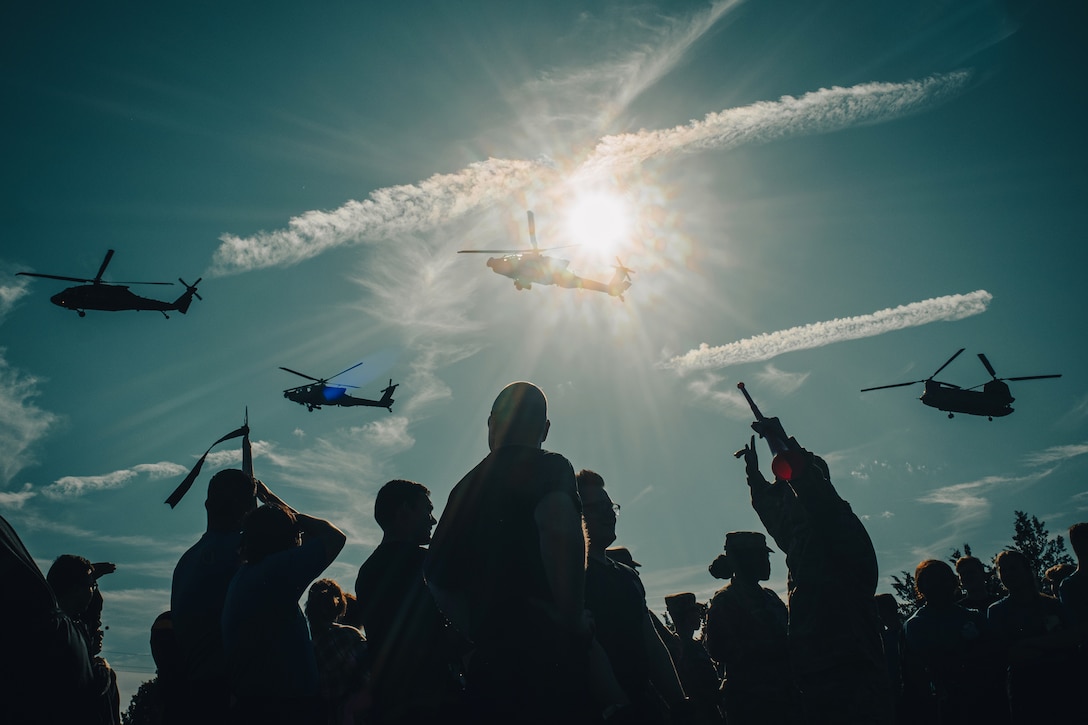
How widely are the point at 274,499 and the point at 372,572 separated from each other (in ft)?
3.59

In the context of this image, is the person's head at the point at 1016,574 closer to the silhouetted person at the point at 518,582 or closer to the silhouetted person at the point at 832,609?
the silhouetted person at the point at 832,609

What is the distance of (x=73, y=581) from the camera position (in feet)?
14.9

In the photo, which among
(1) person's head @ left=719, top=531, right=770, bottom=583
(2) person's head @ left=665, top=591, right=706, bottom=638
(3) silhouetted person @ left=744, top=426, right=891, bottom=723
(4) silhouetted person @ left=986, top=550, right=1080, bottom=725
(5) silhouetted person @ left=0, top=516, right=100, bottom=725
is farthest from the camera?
(2) person's head @ left=665, top=591, right=706, bottom=638

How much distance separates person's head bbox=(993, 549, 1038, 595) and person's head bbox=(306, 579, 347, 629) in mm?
5836

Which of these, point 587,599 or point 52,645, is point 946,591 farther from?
point 52,645

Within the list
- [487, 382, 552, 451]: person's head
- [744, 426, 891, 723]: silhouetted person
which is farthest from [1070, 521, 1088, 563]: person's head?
[487, 382, 552, 451]: person's head

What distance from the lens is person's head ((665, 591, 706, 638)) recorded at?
8.12 m

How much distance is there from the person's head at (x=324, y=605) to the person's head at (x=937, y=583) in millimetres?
4995

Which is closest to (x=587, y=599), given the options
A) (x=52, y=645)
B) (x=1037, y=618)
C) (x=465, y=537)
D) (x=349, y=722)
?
(x=465, y=537)

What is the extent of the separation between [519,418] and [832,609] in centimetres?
295

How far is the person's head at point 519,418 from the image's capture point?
3148 mm

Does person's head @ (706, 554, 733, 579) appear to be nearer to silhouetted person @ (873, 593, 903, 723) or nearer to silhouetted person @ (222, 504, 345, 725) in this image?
silhouetted person @ (873, 593, 903, 723)

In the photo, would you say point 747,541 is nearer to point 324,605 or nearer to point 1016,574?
point 1016,574

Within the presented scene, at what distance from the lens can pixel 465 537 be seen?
297 cm
